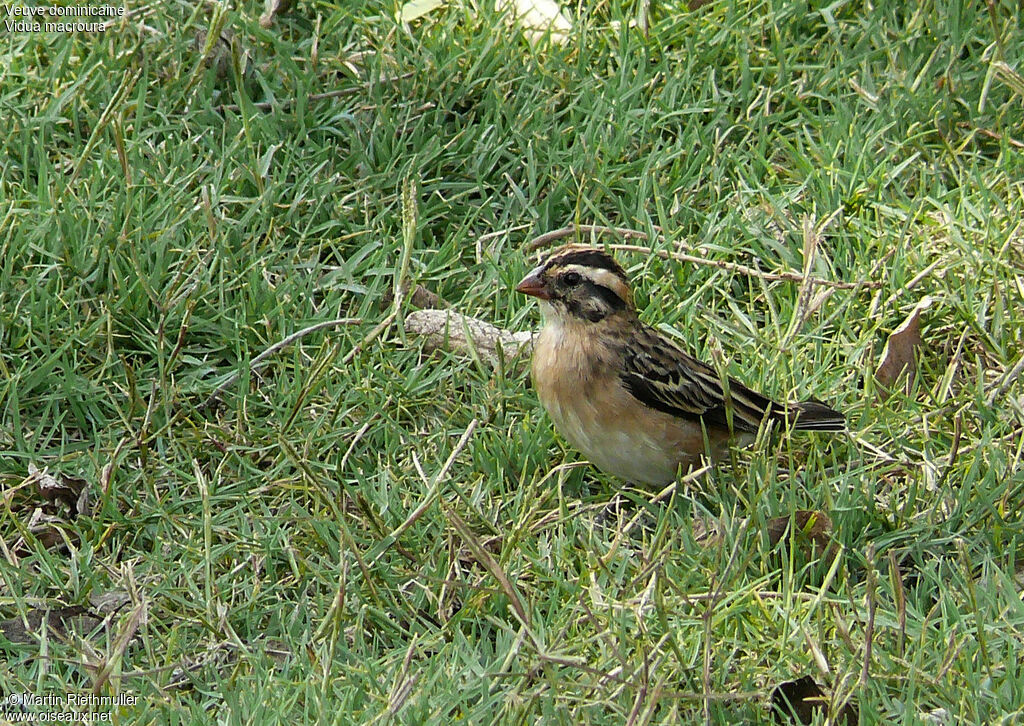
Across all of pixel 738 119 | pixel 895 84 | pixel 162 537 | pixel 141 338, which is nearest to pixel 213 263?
pixel 141 338

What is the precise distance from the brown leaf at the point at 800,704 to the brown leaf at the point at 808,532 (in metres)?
0.76

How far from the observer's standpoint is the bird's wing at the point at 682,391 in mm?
5922

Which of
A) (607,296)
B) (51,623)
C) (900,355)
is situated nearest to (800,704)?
(607,296)

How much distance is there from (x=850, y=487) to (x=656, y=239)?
1802mm

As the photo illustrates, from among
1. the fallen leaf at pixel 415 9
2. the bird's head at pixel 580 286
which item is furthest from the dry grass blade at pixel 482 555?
the fallen leaf at pixel 415 9

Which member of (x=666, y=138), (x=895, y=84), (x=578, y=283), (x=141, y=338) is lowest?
(x=141, y=338)

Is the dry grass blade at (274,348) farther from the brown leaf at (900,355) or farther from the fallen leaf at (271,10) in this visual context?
the brown leaf at (900,355)

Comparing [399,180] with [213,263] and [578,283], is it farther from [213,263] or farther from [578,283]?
[578,283]

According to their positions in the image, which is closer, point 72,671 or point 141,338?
point 72,671

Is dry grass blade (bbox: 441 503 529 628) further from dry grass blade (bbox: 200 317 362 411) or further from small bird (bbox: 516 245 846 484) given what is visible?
dry grass blade (bbox: 200 317 362 411)

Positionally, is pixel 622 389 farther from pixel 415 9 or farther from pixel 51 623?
pixel 415 9

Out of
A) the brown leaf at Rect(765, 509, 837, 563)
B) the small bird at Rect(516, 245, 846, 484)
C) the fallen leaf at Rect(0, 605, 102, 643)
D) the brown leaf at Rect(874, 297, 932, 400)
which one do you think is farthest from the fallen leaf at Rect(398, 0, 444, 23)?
the fallen leaf at Rect(0, 605, 102, 643)

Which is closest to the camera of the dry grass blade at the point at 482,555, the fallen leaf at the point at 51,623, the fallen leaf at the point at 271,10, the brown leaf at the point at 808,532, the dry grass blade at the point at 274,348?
the dry grass blade at the point at 482,555

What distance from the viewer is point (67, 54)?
24.5 ft
